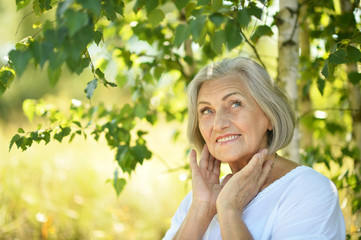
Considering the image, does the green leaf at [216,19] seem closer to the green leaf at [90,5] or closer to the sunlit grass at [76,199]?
the green leaf at [90,5]

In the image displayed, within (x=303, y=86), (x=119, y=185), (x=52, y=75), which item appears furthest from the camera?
(x=303, y=86)

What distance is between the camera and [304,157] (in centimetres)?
284

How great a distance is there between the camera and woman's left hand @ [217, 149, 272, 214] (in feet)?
5.50

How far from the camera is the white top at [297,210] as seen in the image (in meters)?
1.53

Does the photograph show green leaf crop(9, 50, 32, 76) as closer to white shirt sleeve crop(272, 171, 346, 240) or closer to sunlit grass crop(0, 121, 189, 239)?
white shirt sleeve crop(272, 171, 346, 240)

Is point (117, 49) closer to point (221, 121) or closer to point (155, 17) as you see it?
point (155, 17)

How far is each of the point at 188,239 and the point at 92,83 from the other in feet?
2.69

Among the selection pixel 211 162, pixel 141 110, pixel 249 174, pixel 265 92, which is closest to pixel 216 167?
pixel 211 162

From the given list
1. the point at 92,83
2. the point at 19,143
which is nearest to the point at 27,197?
the point at 19,143

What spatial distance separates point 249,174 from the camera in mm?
1732

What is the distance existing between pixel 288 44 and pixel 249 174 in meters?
0.96

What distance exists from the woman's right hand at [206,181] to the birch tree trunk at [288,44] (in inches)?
25.4

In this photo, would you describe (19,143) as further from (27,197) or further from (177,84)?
(27,197)

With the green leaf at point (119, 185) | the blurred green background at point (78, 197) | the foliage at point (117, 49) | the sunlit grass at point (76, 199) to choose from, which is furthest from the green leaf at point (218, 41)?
the sunlit grass at point (76, 199)
